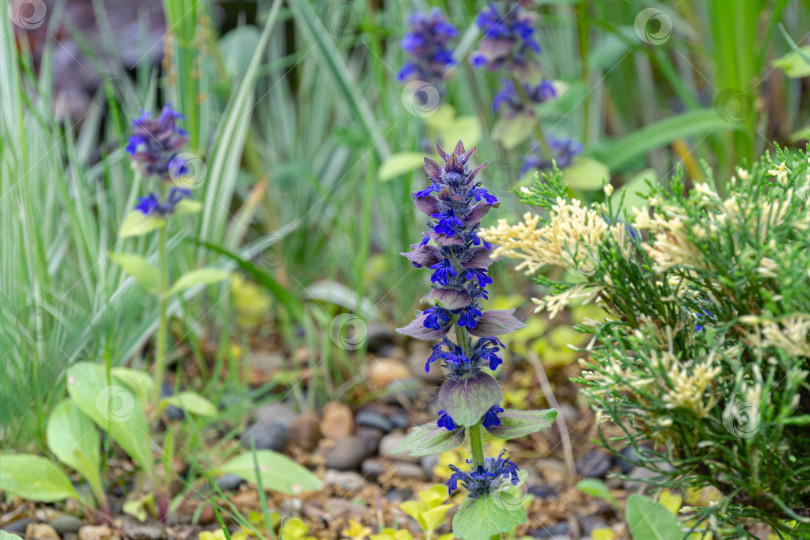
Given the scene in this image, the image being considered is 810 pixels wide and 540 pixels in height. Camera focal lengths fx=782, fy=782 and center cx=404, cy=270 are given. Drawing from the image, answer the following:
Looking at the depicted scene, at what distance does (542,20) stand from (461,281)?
1.86 metres

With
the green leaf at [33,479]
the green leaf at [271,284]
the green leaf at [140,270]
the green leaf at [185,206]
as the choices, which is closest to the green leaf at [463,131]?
the green leaf at [271,284]

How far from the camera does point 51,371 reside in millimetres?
1485

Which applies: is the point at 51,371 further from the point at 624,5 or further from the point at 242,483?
the point at 624,5

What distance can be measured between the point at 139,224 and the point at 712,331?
102 cm

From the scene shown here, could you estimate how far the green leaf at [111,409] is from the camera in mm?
1343

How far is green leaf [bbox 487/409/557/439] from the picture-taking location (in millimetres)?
926

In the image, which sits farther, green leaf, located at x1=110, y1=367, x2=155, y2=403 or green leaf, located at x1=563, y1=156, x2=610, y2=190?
green leaf, located at x1=563, y1=156, x2=610, y2=190

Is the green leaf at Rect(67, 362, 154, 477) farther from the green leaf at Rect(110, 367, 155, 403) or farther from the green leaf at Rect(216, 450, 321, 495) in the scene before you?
the green leaf at Rect(216, 450, 321, 495)

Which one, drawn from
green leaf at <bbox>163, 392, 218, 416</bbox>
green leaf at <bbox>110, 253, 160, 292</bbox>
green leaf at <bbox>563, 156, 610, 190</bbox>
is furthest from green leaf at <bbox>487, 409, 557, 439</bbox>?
green leaf at <bbox>563, 156, 610, 190</bbox>

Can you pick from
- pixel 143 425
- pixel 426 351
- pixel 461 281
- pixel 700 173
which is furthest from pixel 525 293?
pixel 461 281

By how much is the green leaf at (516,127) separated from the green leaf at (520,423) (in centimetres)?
96

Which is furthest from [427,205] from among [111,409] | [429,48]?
[429,48]

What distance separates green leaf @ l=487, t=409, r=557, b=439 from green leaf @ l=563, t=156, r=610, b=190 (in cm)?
89

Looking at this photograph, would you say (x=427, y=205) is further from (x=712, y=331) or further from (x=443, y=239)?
(x=712, y=331)
